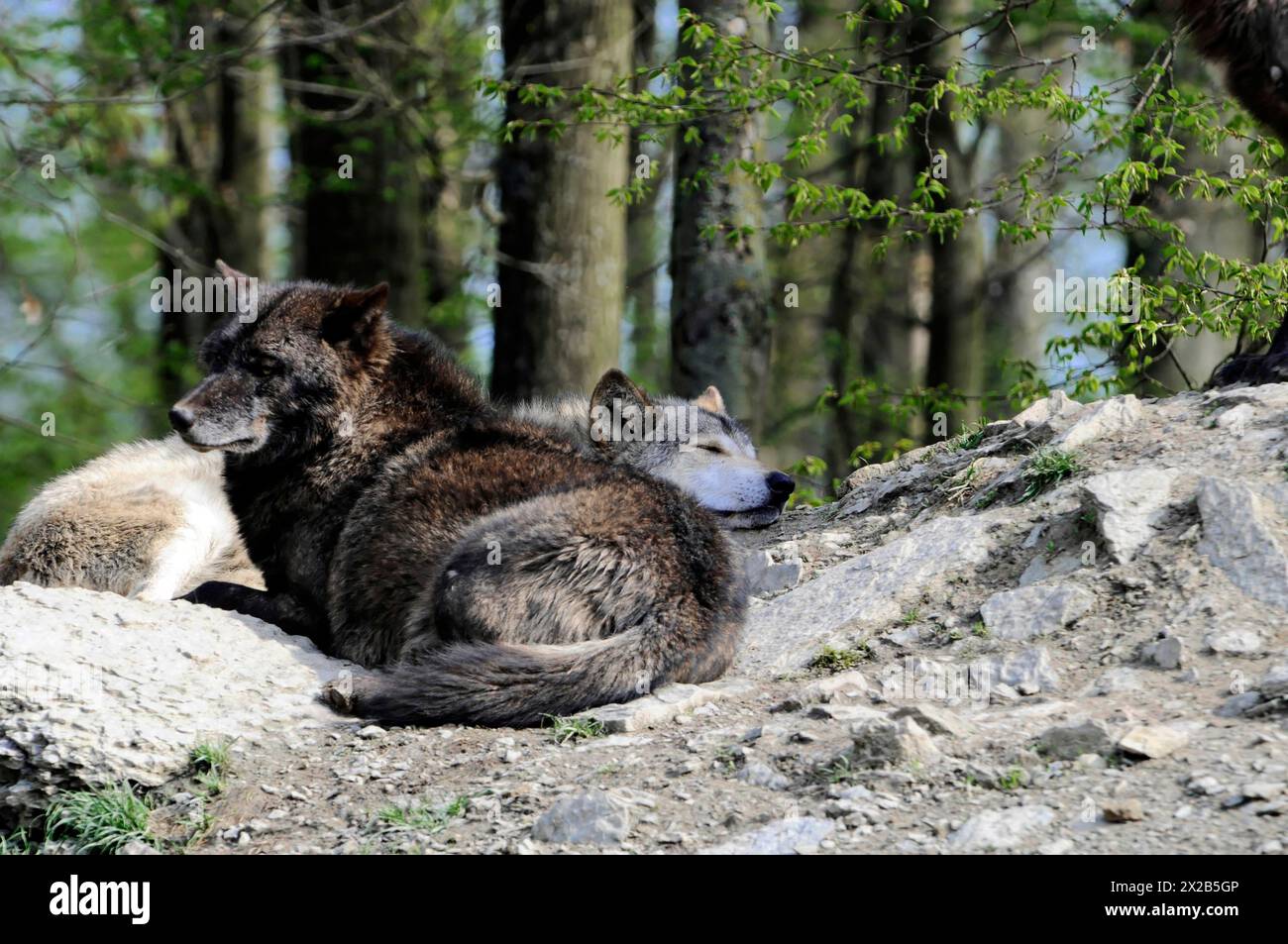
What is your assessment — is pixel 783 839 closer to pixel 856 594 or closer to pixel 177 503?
pixel 856 594

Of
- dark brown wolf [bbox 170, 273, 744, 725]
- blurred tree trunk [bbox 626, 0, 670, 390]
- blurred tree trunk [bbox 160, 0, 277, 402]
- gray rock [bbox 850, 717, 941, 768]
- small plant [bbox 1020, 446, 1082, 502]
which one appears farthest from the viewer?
blurred tree trunk [bbox 626, 0, 670, 390]

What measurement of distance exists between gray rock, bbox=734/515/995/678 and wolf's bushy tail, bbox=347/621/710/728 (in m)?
0.67

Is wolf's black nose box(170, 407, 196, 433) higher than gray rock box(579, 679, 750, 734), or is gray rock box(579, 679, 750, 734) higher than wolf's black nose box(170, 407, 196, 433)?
wolf's black nose box(170, 407, 196, 433)

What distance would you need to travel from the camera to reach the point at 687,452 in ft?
28.2

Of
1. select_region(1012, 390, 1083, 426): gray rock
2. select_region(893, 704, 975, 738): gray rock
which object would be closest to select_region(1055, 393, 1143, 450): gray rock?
select_region(1012, 390, 1083, 426): gray rock

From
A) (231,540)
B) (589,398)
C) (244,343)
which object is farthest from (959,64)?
(231,540)

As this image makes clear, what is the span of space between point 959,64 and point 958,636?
3784 millimetres

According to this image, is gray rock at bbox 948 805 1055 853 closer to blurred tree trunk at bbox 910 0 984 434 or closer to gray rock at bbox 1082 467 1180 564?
gray rock at bbox 1082 467 1180 564

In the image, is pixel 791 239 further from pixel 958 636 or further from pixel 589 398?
pixel 958 636

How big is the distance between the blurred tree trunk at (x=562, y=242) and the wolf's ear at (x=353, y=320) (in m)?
3.81

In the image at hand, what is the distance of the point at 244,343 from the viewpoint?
6.85 meters

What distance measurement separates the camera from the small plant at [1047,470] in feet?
21.7

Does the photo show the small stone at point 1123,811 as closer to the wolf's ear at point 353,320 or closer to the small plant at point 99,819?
the small plant at point 99,819

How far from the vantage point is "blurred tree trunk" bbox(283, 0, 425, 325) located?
14.5 metres
